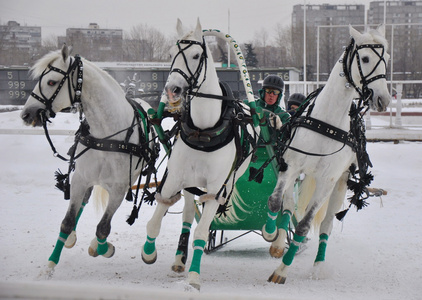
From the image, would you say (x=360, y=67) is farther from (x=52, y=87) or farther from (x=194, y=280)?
(x=52, y=87)

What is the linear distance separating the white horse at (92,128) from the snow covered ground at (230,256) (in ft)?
1.74

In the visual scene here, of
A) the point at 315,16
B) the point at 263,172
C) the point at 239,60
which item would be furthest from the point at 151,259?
the point at 315,16

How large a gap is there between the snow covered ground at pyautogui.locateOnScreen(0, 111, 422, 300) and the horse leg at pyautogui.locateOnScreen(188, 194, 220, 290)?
0.42 feet

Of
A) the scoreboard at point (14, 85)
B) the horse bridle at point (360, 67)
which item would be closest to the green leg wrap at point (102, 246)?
the horse bridle at point (360, 67)

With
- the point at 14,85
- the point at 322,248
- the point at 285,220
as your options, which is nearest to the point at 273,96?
the point at 285,220

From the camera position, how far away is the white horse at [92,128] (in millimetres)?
5090

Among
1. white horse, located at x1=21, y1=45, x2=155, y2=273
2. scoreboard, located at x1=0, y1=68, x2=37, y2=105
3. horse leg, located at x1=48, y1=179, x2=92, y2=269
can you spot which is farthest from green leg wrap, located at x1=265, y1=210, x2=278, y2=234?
scoreboard, located at x1=0, y1=68, x2=37, y2=105

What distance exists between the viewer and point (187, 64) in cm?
458

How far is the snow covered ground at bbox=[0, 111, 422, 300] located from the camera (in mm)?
5152

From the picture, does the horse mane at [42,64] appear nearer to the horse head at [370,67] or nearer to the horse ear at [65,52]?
the horse ear at [65,52]

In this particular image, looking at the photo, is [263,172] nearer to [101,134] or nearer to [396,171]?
[101,134]

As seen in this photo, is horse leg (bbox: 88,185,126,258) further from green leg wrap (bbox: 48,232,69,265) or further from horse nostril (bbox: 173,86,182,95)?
horse nostril (bbox: 173,86,182,95)

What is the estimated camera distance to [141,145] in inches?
223

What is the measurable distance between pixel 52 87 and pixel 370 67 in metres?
2.92
